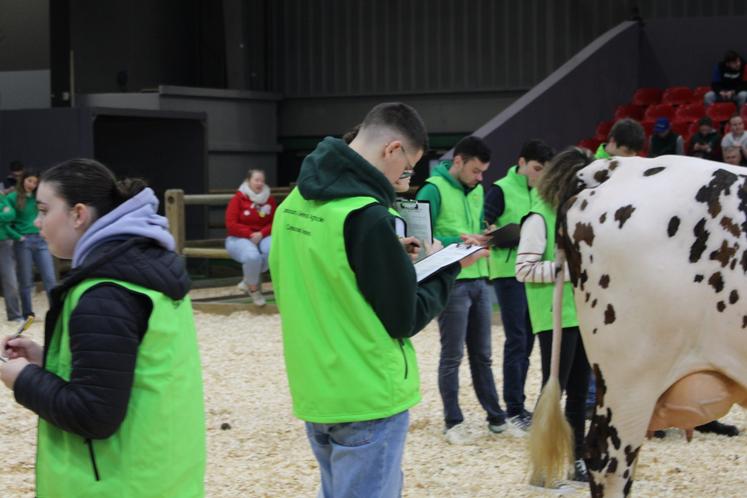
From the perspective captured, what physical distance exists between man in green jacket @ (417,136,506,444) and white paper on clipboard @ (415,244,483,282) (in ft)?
7.88

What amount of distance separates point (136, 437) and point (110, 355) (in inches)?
8.5

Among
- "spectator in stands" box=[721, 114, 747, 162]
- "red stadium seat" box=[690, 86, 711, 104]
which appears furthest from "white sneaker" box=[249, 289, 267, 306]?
"red stadium seat" box=[690, 86, 711, 104]

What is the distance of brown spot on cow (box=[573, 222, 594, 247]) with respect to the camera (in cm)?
412

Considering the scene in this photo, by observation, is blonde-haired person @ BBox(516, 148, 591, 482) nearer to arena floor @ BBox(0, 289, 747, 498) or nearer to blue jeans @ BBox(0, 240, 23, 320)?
arena floor @ BBox(0, 289, 747, 498)

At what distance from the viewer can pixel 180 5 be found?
19891mm

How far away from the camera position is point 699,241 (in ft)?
12.7

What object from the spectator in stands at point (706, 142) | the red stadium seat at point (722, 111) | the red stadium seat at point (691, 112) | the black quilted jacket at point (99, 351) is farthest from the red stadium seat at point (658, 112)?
the black quilted jacket at point (99, 351)

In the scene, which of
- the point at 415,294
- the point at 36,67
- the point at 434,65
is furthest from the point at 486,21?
the point at 415,294

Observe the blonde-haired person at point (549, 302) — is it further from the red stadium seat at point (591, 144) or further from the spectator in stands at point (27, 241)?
the red stadium seat at point (591, 144)

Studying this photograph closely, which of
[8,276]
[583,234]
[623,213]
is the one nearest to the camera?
[623,213]

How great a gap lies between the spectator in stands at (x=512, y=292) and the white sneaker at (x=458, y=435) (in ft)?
0.93

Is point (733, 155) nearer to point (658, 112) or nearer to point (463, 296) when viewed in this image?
point (658, 112)

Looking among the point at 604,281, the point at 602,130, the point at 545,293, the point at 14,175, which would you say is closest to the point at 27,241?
the point at 14,175

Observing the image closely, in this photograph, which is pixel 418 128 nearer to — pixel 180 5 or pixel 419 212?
pixel 419 212
